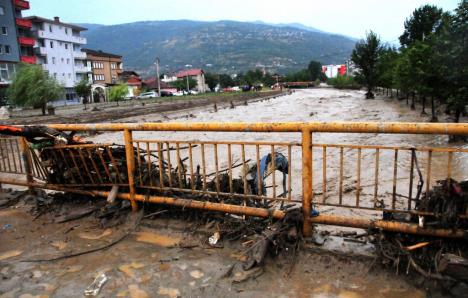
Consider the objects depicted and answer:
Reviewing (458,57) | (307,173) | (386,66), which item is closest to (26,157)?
(307,173)

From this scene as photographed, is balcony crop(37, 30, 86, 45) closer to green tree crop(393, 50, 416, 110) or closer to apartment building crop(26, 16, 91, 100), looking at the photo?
apartment building crop(26, 16, 91, 100)

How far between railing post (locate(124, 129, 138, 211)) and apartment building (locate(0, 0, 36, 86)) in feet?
160

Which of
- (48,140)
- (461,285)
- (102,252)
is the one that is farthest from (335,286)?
(48,140)

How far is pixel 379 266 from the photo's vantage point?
3.27 meters

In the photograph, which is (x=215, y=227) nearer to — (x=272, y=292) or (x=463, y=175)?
(x=272, y=292)

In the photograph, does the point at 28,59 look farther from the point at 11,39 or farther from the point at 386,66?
the point at 386,66

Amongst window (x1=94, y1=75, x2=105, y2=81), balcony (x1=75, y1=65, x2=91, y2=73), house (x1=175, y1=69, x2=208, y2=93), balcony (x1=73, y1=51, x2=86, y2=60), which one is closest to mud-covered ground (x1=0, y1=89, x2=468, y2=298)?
balcony (x1=75, y1=65, x2=91, y2=73)

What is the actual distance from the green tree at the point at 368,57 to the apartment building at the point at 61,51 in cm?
4179

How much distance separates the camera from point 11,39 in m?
49.2

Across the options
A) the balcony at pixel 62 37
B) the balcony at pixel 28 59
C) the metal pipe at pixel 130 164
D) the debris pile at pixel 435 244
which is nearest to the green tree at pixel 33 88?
the balcony at pixel 28 59

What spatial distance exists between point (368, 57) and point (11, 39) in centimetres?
4569

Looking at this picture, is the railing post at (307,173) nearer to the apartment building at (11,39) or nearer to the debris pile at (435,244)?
the debris pile at (435,244)

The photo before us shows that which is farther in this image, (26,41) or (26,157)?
(26,41)

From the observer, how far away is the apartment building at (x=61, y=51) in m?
60.1
